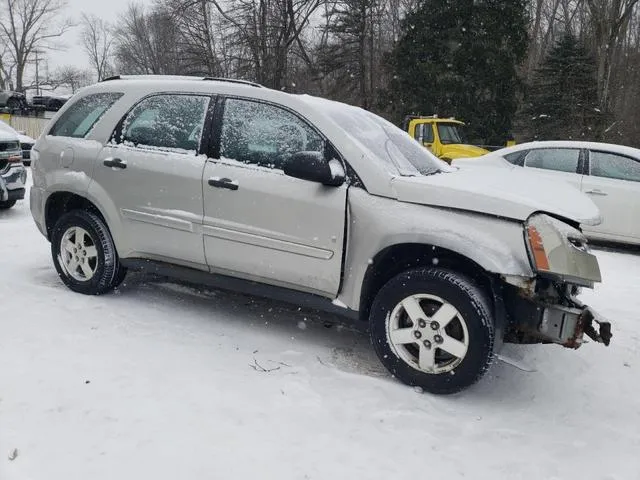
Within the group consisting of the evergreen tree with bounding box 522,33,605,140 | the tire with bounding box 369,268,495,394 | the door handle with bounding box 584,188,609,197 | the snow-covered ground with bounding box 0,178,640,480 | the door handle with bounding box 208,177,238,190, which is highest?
the evergreen tree with bounding box 522,33,605,140

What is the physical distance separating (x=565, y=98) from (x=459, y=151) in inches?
577

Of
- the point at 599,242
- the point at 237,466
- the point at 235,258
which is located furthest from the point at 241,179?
the point at 599,242

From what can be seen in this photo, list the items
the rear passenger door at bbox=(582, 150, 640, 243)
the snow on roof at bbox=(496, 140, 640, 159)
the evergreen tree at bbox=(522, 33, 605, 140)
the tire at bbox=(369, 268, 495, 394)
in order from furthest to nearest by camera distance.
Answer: the evergreen tree at bbox=(522, 33, 605, 140) < the snow on roof at bbox=(496, 140, 640, 159) < the rear passenger door at bbox=(582, 150, 640, 243) < the tire at bbox=(369, 268, 495, 394)

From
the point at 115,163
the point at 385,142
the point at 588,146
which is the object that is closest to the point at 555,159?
the point at 588,146

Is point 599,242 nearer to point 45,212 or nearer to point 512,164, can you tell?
point 512,164

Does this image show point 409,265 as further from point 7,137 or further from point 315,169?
point 7,137

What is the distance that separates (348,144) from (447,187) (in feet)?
2.30

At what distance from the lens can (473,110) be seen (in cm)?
2423

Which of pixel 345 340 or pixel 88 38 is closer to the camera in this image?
pixel 345 340

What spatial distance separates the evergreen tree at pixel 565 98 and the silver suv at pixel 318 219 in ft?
74.7

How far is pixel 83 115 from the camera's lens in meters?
4.68

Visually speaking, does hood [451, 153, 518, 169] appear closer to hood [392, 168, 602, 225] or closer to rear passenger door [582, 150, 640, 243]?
rear passenger door [582, 150, 640, 243]

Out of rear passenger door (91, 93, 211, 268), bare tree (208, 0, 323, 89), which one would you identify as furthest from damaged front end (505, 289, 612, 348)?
bare tree (208, 0, 323, 89)

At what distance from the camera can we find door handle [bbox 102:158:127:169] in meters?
4.26
